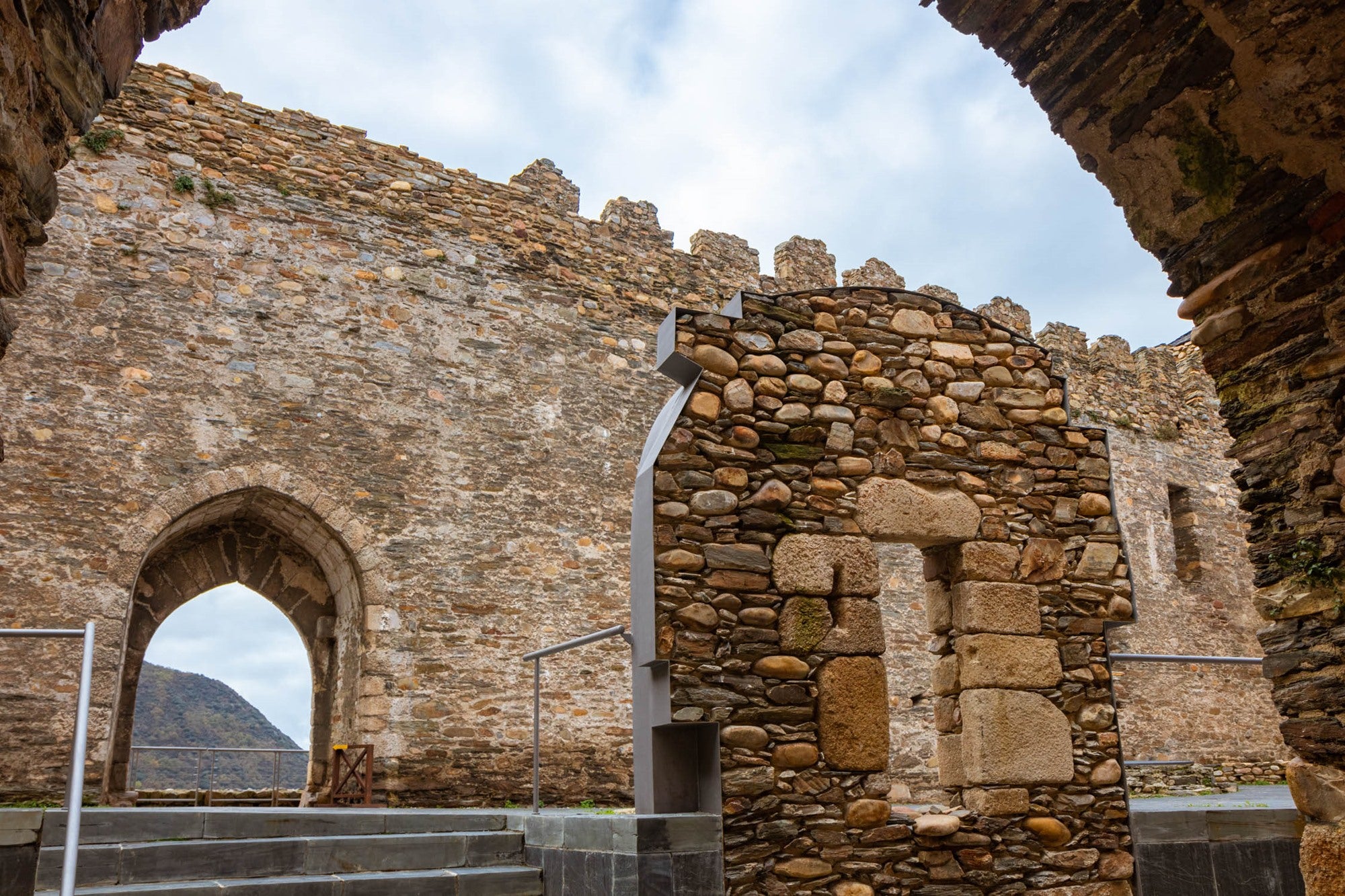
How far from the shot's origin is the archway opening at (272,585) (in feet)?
27.5

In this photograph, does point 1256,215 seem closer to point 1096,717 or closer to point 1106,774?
point 1096,717

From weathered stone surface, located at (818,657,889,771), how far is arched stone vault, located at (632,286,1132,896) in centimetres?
1

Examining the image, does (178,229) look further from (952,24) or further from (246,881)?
(952,24)

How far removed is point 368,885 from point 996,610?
3.43m

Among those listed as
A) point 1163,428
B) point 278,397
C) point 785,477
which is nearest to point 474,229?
point 278,397

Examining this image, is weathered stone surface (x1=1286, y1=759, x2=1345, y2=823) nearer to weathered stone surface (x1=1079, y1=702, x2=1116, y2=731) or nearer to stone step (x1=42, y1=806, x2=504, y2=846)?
weathered stone surface (x1=1079, y1=702, x2=1116, y2=731)

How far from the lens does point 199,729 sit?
23.5 metres

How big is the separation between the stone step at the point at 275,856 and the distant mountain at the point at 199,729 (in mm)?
16692

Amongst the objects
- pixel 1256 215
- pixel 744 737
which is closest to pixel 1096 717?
pixel 744 737

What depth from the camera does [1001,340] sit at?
5770mm

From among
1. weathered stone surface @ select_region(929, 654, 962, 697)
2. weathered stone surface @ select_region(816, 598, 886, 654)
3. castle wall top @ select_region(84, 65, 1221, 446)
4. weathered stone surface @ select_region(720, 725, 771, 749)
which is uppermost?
castle wall top @ select_region(84, 65, 1221, 446)

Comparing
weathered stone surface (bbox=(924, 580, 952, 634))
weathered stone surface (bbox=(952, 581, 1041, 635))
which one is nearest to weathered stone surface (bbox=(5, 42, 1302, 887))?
weathered stone surface (bbox=(952, 581, 1041, 635))

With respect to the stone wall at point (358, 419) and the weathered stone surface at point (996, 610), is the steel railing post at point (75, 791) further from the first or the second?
the stone wall at point (358, 419)

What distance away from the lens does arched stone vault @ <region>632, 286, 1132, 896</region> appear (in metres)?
4.73
